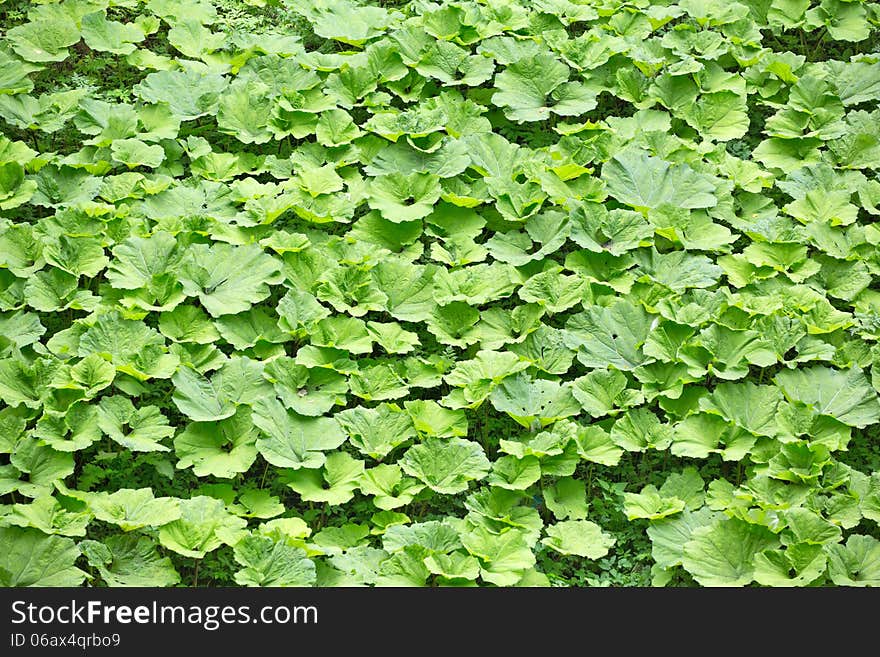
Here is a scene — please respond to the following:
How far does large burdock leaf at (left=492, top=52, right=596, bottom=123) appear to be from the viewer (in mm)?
5570

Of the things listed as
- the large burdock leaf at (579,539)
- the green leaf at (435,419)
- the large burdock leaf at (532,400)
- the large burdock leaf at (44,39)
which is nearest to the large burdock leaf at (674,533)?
the large burdock leaf at (579,539)

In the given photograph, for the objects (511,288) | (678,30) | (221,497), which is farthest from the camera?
(678,30)

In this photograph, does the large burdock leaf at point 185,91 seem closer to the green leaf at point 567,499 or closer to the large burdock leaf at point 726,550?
the green leaf at point 567,499

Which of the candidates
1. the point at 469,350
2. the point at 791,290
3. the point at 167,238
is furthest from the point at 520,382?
the point at 167,238

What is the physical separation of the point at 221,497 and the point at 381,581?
2.57 ft

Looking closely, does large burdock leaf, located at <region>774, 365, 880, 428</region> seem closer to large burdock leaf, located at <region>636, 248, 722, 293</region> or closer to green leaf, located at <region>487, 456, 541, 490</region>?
large burdock leaf, located at <region>636, 248, 722, 293</region>

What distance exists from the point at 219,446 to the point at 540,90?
110 inches

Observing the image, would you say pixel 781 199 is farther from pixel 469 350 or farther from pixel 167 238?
pixel 167 238

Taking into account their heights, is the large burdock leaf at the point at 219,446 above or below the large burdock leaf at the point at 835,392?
below

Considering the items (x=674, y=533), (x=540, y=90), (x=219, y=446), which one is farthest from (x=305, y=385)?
(x=540, y=90)

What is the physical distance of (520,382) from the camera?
171 inches

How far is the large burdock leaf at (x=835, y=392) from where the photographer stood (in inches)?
168

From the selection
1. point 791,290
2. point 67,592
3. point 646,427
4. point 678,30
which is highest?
point 678,30

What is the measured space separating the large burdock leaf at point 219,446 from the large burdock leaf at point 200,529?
0.48 feet
